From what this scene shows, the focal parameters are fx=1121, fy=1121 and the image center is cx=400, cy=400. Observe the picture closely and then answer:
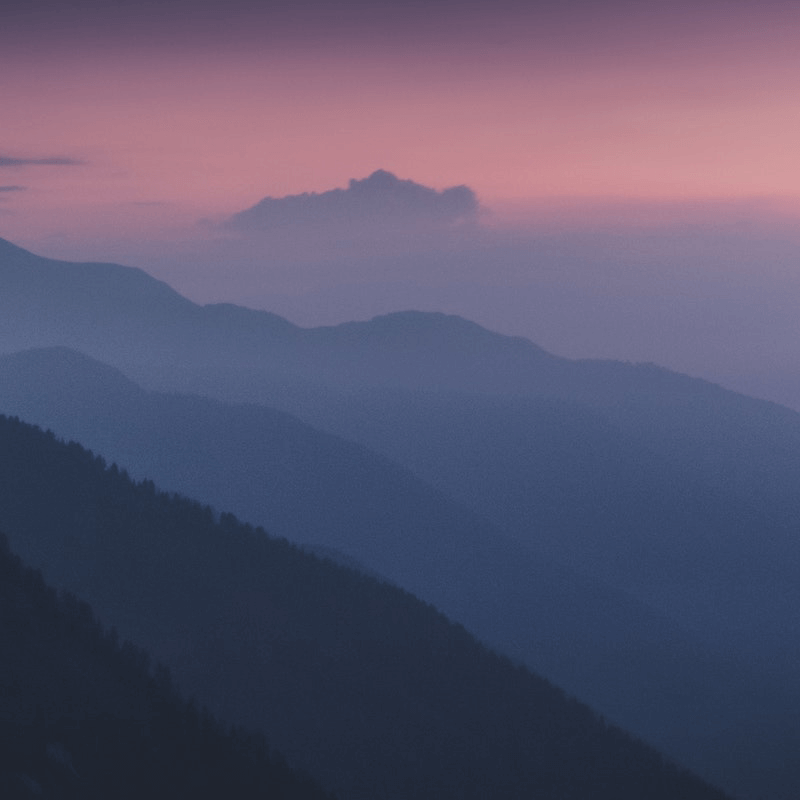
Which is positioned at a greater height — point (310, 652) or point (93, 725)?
point (93, 725)

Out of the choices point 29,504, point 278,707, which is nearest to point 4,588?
point 278,707

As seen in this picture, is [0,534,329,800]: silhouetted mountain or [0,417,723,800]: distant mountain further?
[0,417,723,800]: distant mountain

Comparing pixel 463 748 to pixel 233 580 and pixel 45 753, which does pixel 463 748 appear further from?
pixel 45 753

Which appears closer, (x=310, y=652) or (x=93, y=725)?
(x=93, y=725)
